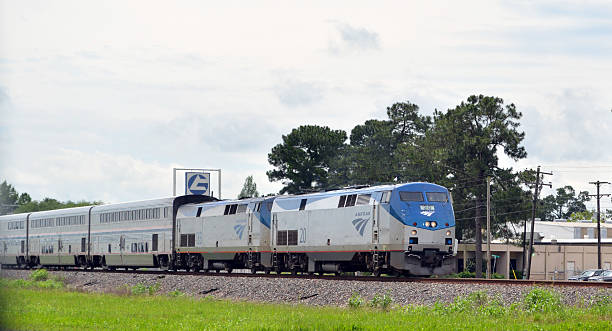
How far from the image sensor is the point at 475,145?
7938 centimetres

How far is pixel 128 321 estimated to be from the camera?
24781mm

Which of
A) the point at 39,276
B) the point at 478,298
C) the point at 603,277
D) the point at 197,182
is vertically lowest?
the point at 603,277

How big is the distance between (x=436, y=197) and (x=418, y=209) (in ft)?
4.92

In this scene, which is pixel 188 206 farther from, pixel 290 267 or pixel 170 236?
pixel 290 267

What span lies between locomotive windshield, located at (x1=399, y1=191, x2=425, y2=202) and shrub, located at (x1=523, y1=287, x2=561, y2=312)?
10.4 metres

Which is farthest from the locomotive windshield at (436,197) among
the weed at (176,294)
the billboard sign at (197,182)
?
the billboard sign at (197,182)

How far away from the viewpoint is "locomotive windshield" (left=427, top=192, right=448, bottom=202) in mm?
35719

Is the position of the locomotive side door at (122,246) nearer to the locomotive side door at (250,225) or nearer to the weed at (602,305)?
the locomotive side door at (250,225)

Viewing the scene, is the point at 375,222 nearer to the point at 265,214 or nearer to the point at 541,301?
the point at 265,214

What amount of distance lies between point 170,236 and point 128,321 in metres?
26.6

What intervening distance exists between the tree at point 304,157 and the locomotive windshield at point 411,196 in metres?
61.0

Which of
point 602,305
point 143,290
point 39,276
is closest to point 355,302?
point 602,305

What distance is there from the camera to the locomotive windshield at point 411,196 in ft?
114

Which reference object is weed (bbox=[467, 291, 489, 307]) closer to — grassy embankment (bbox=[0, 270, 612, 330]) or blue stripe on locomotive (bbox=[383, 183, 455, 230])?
grassy embankment (bbox=[0, 270, 612, 330])
